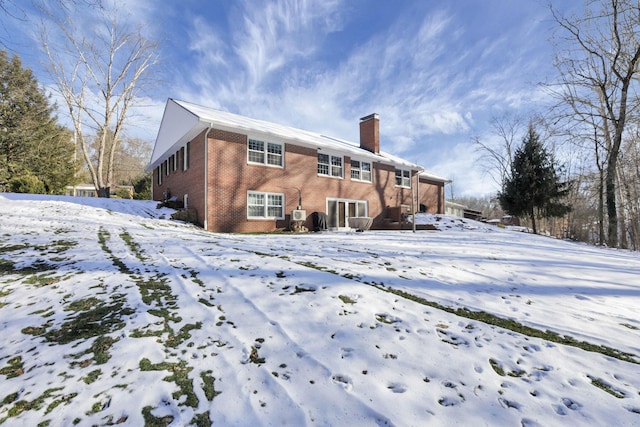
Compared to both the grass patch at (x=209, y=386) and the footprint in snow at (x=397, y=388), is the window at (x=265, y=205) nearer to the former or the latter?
the grass patch at (x=209, y=386)

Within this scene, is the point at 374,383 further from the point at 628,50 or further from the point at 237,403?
the point at 628,50

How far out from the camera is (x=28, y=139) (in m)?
20.5

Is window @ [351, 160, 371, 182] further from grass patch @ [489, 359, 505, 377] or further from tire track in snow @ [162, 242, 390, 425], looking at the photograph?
grass patch @ [489, 359, 505, 377]

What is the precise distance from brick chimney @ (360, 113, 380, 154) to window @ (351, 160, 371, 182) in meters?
2.31

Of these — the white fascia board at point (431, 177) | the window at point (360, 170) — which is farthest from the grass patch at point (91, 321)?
the white fascia board at point (431, 177)

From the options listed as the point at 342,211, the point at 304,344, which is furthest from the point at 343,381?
the point at 342,211

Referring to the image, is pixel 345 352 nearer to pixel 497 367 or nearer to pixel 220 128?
pixel 497 367

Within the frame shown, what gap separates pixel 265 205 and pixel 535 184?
17481mm

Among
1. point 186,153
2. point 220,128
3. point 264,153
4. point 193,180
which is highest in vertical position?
point 220,128

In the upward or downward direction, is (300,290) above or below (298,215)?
below

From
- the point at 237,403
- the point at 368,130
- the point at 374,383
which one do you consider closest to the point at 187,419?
the point at 237,403

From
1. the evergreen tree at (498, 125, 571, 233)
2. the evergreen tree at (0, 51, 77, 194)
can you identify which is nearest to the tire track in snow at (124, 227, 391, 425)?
the evergreen tree at (498, 125, 571, 233)

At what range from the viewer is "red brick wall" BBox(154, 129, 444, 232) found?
12.2 meters

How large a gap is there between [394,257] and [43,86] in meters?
29.3
